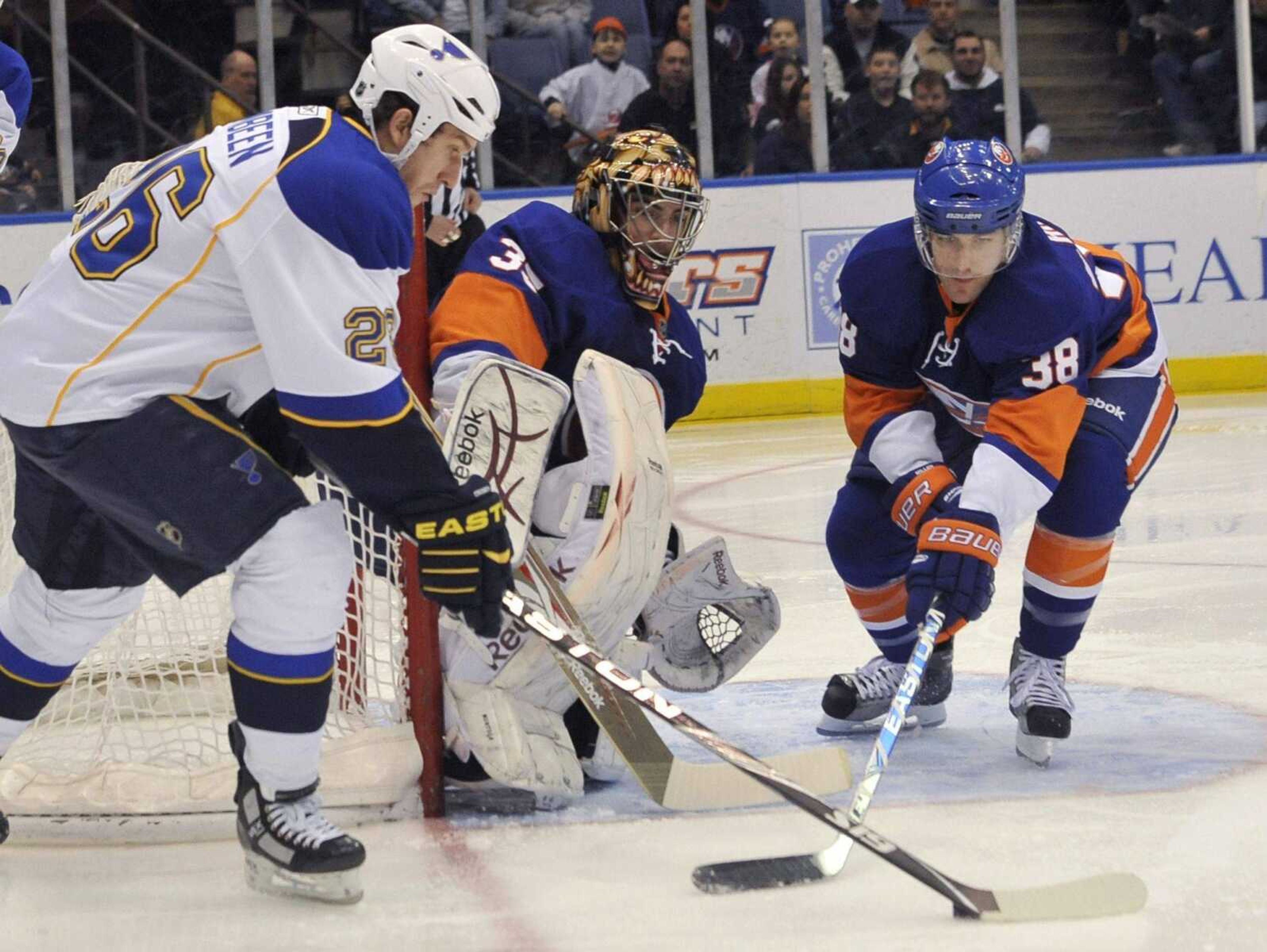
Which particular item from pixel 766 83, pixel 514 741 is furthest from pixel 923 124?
pixel 514 741

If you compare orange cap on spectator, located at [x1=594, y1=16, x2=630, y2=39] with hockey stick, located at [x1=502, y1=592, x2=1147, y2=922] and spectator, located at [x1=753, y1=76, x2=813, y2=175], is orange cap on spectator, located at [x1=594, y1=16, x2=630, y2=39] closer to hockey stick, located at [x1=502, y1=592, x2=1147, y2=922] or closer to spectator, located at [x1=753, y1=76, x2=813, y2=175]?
spectator, located at [x1=753, y1=76, x2=813, y2=175]

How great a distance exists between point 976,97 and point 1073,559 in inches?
210

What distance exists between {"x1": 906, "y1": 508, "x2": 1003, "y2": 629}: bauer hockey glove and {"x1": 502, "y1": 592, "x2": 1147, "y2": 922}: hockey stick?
13.9 inches

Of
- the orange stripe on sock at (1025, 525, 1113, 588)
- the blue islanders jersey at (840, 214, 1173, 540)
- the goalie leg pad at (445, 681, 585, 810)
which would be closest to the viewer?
the goalie leg pad at (445, 681, 585, 810)

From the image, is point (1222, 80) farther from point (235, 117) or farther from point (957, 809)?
point (957, 809)

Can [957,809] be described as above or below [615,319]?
below

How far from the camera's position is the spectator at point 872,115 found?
286 inches

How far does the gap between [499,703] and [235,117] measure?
5.36 meters

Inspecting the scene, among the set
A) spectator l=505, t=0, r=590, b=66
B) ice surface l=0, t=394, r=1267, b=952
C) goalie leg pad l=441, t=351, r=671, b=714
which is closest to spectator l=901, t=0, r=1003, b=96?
spectator l=505, t=0, r=590, b=66

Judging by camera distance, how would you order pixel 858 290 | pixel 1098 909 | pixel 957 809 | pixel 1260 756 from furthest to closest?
pixel 858 290
pixel 1260 756
pixel 957 809
pixel 1098 909

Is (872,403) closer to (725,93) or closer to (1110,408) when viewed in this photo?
(1110,408)

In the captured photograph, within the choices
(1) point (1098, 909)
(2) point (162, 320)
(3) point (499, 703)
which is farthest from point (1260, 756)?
(2) point (162, 320)

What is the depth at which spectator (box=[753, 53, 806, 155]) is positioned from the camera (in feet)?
23.8

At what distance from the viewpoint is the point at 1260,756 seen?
2357mm
